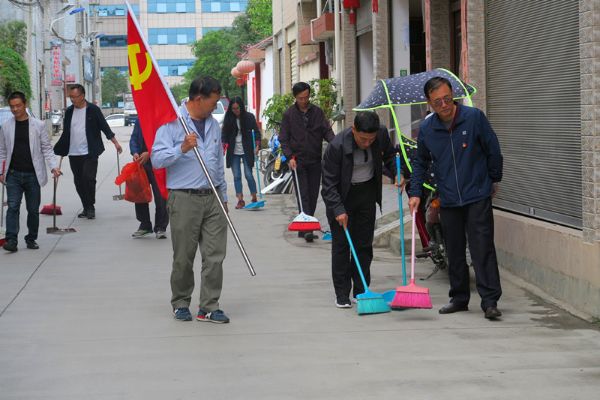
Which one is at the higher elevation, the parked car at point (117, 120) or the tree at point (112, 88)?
the tree at point (112, 88)

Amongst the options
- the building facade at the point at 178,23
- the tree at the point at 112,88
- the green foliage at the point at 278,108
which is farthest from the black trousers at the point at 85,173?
the building facade at the point at 178,23

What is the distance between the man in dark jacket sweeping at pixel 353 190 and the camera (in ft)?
28.2

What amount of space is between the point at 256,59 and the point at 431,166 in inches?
1404

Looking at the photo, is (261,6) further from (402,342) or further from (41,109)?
(402,342)

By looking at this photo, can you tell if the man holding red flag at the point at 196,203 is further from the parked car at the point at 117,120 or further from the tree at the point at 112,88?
the tree at the point at 112,88

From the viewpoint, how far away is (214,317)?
8227 mm

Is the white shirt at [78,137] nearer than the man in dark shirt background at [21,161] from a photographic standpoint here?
No

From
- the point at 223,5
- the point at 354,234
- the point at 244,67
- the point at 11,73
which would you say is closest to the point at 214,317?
the point at 354,234

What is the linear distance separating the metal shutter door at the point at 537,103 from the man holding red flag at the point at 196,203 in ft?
9.31

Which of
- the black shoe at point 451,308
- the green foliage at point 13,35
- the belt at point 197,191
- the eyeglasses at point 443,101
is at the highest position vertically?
the green foliage at point 13,35

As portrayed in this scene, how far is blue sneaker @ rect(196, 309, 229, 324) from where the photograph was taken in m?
8.20

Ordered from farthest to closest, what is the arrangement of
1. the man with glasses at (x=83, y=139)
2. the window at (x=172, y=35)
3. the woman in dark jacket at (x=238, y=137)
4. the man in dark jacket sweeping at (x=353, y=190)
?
the window at (x=172, y=35), the woman in dark jacket at (x=238, y=137), the man with glasses at (x=83, y=139), the man in dark jacket sweeping at (x=353, y=190)

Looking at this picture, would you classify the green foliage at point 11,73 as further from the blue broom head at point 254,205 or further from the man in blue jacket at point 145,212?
the man in blue jacket at point 145,212

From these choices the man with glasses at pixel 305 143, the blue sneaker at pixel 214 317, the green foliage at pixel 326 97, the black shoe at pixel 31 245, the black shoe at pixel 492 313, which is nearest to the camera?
the black shoe at pixel 492 313
